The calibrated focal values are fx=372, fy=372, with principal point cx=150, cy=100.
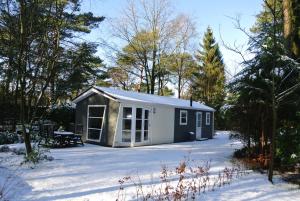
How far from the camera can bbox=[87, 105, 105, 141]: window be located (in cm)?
1952

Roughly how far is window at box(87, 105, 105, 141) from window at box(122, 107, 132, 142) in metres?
1.29

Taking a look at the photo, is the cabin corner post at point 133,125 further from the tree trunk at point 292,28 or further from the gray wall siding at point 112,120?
the tree trunk at point 292,28

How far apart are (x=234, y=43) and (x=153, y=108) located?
10976 mm

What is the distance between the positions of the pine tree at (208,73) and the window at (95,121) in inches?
935

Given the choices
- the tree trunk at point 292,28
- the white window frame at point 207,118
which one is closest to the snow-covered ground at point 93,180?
the tree trunk at point 292,28

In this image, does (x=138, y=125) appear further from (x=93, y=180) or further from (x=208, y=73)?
(x=208, y=73)

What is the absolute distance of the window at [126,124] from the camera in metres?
18.9

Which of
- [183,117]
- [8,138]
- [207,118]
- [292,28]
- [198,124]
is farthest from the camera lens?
[207,118]

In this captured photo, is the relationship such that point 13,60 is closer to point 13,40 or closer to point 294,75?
point 13,40

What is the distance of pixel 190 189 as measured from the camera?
339 inches

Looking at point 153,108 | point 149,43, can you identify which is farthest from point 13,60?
point 149,43

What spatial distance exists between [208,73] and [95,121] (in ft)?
92.6

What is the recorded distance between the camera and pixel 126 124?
747 inches

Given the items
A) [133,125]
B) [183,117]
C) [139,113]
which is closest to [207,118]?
[183,117]
